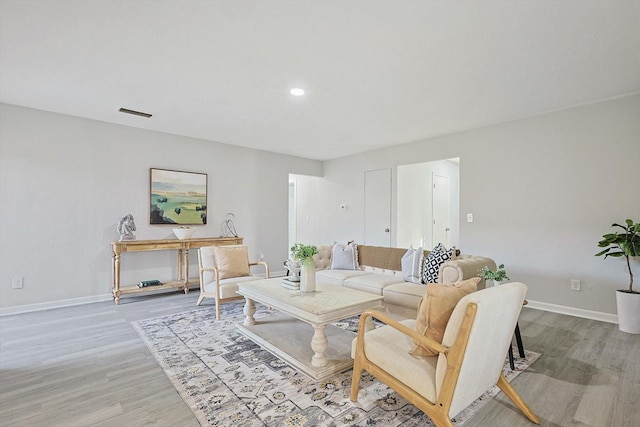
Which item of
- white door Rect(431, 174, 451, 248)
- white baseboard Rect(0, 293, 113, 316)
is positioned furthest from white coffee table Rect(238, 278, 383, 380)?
white door Rect(431, 174, 451, 248)

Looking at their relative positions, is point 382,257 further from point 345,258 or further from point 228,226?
point 228,226

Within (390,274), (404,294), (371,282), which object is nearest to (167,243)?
(371,282)

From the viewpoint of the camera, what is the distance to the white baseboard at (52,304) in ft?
12.7

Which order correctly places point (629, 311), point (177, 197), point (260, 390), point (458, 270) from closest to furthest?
point (260, 390) → point (458, 270) → point (629, 311) → point (177, 197)

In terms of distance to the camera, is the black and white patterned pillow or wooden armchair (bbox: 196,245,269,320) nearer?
the black and white patterned pillow

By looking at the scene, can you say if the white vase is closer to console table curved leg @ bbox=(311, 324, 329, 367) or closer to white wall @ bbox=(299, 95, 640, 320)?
console table curved leg @ bbox=(311, 324, 329, 367)

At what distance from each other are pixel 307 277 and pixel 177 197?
10.5ft

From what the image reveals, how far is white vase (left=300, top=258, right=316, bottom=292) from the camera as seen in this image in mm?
2979

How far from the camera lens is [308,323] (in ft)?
9.62

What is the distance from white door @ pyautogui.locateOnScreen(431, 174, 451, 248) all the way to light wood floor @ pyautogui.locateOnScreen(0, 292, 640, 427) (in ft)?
10.8

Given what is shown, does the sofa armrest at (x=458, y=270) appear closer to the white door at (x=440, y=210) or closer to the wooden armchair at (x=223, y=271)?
the wooden armchair at (x=223, y=271)

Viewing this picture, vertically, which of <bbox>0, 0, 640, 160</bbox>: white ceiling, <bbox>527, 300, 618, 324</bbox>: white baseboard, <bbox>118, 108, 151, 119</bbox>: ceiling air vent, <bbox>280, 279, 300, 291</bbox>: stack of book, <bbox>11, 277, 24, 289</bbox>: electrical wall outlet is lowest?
<bbox>527, 300, 618, 324</bbox>: white baseboard

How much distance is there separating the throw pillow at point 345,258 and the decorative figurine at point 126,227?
9.55 ft

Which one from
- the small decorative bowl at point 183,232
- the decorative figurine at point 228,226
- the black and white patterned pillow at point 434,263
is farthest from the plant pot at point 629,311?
the small decorative bowl at point 183,232
